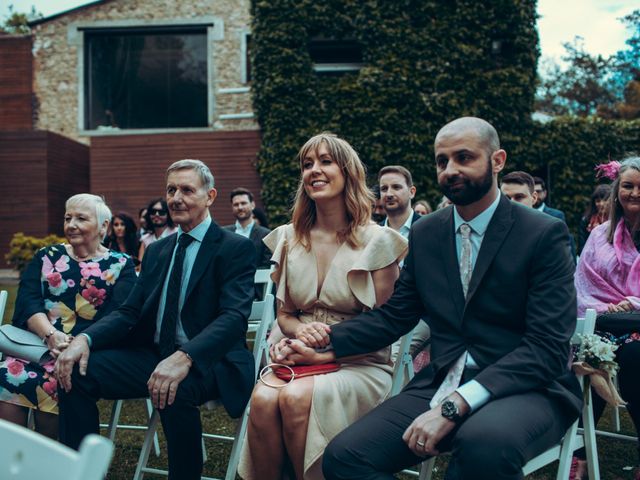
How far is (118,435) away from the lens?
5.10 meters

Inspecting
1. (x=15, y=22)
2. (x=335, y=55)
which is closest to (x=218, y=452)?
(x=335, y=55)

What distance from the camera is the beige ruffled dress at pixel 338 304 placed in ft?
9.93

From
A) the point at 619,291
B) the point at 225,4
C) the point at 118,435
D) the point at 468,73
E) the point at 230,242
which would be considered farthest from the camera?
the point at 225,4

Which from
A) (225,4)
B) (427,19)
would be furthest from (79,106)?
(427,19)

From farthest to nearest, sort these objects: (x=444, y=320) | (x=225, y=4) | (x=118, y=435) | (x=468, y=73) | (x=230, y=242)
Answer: (x=225, y=4) < (x=468, y=73) < (x=118, y=435) < (x=230, y=242) < (x=444, y=320)

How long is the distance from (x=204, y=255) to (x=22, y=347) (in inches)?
50.8

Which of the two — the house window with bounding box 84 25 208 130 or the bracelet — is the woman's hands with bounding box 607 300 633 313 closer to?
the bracelet

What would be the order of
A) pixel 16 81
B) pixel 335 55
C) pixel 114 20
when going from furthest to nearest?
pixel 16 81 → pixel 114 20 → pixel 335 55

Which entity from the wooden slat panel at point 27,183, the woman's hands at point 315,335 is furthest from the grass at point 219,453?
the wooden slat panel at point 27,183

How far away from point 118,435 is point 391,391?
2.67 meters

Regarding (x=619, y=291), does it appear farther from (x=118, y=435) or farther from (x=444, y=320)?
(x=118, y=435)

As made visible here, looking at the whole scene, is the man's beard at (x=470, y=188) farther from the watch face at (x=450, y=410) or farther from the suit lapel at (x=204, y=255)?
the suit lapel at (x=204, y=255)

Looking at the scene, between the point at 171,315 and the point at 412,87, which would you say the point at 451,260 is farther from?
the point at 412,87

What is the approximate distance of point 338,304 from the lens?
3.48 m
